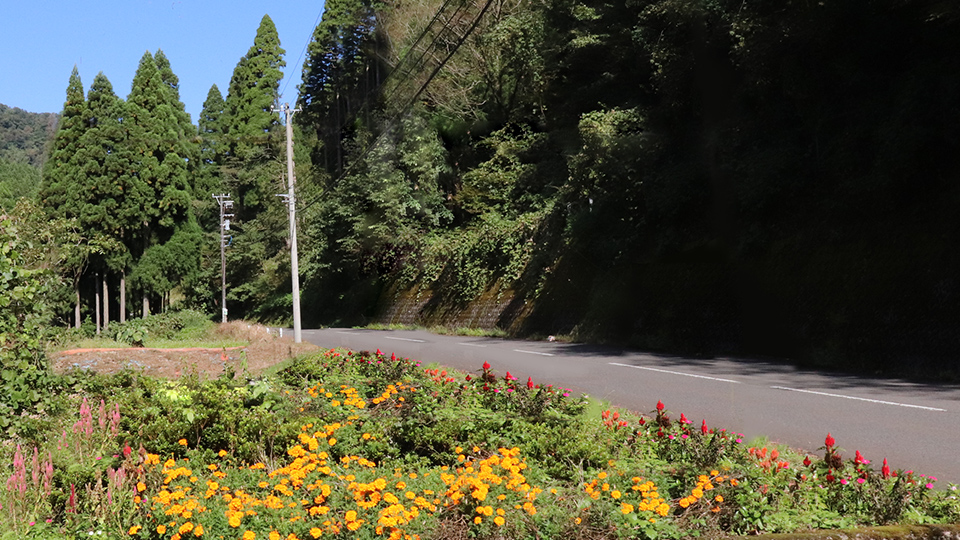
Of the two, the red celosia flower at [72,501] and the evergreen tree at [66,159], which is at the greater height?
the evergreen tree at [66,159]

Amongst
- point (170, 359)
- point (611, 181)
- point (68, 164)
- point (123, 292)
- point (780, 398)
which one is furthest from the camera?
point (123, 292)

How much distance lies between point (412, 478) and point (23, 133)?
137631 millimetres

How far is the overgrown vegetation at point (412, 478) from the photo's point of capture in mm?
4836

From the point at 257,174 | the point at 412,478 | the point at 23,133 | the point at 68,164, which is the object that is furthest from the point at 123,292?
the point at 23,133

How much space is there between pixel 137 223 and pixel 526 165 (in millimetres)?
23075

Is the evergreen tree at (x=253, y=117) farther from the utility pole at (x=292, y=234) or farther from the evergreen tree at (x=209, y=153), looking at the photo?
the utility pole at (x=292, y=234)

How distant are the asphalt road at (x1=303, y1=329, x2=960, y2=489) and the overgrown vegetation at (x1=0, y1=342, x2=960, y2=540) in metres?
0.64

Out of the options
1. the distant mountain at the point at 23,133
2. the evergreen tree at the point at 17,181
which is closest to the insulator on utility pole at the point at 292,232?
the evergreen tree at the point at 17,181

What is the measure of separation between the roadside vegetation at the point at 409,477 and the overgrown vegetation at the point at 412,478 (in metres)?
0.02

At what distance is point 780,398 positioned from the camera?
10.1 m

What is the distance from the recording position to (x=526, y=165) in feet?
114

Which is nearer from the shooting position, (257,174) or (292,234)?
(292,234)

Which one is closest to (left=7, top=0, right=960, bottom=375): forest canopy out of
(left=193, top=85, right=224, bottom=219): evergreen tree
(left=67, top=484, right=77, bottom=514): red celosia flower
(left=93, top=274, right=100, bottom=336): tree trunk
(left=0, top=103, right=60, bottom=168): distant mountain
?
Answer: (left=93, top=274, right=100, bottom=336): tree trunk

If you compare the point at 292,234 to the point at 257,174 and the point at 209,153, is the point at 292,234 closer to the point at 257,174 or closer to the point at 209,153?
the point at 257,174
